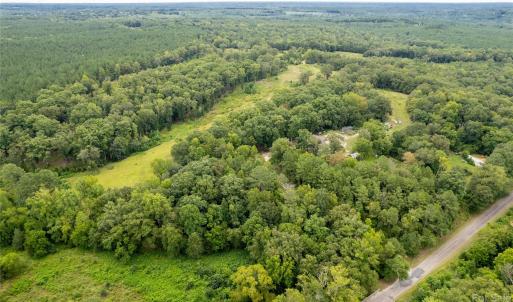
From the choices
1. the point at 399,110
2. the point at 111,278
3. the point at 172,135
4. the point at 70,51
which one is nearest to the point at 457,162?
the point at 399,110

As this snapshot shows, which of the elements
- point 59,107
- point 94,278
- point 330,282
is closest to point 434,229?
point 330,282

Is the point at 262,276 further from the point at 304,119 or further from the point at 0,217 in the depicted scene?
the point at 304,119

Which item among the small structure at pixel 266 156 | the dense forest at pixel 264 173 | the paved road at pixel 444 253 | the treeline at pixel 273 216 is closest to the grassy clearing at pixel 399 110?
the dense forest at pixel 264 173

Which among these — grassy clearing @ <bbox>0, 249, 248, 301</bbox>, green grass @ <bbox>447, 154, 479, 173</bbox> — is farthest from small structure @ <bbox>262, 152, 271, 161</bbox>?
green grass @ <bbox>447, 154, 479, 173</bbox>

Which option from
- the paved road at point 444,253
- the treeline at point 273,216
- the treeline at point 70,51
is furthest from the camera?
the treeline at point 70,51

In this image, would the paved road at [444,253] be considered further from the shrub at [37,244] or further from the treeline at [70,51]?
the treeline at [70,51]

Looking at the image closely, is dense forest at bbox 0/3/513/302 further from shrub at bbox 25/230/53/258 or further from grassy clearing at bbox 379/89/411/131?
grassy clearing at bbox 379/89/411/131
